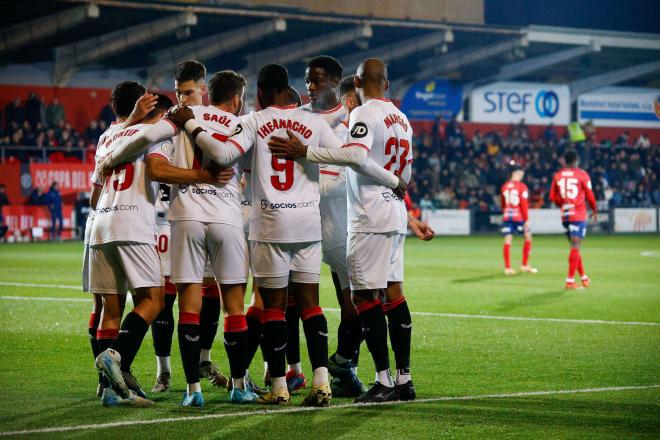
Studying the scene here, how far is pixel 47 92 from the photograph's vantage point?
A: 38.6 metres

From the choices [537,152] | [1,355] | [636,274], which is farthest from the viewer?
[537,152]

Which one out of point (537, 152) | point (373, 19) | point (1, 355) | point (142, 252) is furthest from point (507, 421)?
point (537, 152)

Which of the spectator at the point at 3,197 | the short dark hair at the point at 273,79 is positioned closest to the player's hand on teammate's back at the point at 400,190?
the short dark hair at the point at 273,79

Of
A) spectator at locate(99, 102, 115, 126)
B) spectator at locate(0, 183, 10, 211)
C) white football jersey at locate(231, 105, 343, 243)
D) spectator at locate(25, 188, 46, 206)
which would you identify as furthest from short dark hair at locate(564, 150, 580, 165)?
spectator at locate(99, 102, 115, 126)

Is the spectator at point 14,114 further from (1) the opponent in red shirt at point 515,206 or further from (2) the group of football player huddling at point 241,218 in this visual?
(2) the group of football player huddling at point 241,218

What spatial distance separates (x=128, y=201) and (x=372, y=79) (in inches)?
78.5

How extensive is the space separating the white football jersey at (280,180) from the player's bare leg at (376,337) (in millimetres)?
608

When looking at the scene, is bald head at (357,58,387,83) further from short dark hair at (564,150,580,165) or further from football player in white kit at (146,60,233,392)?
short dark hair at (564,150,580,165)

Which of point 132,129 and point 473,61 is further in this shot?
point 473,61

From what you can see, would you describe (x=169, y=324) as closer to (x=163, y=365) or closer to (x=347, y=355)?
(x=163, y=365)

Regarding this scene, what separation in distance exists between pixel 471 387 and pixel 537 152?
4119cm

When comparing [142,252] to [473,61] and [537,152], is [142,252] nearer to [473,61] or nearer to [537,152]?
[473,61]

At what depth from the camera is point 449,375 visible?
28.1 feet

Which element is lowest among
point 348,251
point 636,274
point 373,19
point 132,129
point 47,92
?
point 636,274
